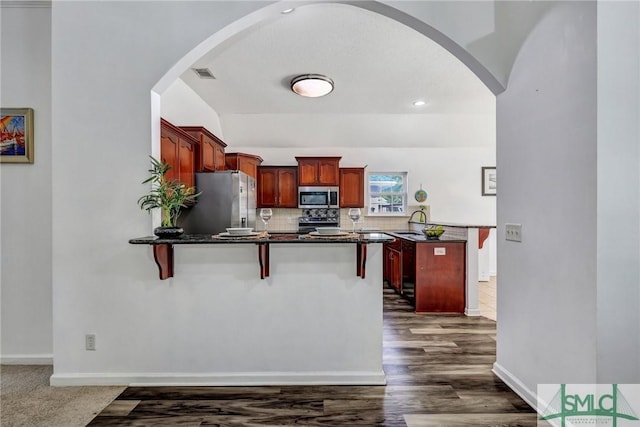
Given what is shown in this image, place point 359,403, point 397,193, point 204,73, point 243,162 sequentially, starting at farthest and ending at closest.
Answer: point 397,193, point 243,162, point 204,73, point 359,403

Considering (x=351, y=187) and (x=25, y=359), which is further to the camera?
(x=351, y=187)

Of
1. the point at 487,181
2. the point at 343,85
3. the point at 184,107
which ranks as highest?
the point at 343,85

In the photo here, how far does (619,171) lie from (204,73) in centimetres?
374

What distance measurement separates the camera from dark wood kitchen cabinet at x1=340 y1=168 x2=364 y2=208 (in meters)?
5.72

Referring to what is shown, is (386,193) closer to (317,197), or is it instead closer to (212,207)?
(317,197)

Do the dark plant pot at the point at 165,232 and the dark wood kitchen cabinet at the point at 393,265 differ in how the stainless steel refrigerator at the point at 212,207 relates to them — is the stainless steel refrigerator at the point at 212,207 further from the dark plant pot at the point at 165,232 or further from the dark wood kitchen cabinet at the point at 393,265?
the dark wood kitchen cabinet at the point at 393,265

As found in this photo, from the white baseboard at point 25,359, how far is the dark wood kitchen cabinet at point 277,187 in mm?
3661

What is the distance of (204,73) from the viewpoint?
360 centimetres

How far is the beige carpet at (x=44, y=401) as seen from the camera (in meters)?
1.80

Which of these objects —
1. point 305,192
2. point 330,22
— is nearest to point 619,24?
point 330,22

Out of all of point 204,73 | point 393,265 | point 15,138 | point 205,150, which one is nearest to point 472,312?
point 393,265

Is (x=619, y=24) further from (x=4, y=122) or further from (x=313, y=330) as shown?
(x=4, y=122)

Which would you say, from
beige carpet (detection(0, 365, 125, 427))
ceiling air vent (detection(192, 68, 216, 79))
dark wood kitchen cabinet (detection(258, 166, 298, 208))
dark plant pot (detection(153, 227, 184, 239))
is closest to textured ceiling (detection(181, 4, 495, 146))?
ceiling air vent (detection(192, 68, 216, 79))

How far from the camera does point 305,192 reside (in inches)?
223
